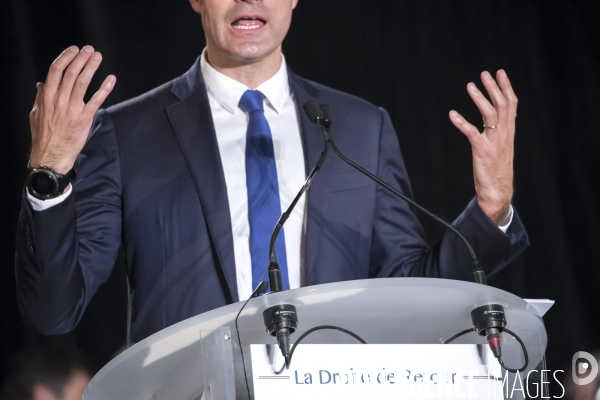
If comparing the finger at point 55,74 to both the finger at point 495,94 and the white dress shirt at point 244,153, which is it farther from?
the finger at point 495,94

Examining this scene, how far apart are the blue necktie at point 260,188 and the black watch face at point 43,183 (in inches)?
21.2

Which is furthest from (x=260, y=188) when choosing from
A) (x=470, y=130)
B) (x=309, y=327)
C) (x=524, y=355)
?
(x=524, y=355)

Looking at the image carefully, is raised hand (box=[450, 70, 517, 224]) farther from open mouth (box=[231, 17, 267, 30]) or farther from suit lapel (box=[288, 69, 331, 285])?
open mouth (box=[231, 17, 267, 30])

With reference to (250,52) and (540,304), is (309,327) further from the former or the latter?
(250,52)

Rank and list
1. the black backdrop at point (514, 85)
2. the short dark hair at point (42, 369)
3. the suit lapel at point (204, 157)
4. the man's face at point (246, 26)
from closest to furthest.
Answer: the suit lapel at point (204, 157) → the man's face at point (246, 26) → the short dark hair at point (42, 369) → the black backdrop at point (514, 85)

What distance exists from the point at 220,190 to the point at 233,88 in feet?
1.13

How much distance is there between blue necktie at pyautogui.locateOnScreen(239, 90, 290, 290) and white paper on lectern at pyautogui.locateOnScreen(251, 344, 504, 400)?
81 centimetres

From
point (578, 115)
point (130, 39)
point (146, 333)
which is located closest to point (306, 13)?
point (130, 39)

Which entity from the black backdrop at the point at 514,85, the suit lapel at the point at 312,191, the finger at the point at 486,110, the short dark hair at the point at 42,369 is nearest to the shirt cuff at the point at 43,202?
the suit lapel at the point at 312,191

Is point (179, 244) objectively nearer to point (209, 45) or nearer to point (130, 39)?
point (209, 45)

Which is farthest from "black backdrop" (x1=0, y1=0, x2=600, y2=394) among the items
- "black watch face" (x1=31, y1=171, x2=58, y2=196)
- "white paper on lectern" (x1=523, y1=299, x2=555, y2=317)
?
"white paper on lectern" (x1=523, y1=299, x2=555, y2=317)

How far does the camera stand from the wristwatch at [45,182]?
1566 mm

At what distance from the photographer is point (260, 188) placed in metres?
2.02

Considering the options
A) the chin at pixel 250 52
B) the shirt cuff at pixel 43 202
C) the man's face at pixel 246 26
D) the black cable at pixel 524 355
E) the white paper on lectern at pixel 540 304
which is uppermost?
the man's face at pixel 246 26
